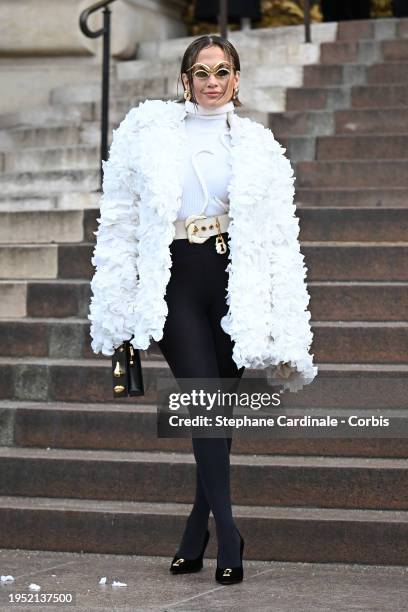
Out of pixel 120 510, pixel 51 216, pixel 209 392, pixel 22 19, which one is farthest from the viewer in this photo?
pixel 22 19

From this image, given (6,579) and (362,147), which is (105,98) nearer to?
(362,147)

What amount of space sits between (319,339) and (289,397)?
416 millimetres

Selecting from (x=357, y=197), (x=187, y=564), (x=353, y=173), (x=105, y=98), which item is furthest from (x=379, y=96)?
(x=187, y=564)

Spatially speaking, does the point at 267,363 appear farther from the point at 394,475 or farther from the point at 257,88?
the point at 257,88

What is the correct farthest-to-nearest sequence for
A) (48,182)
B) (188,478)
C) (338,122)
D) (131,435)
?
(48,182) → (338,122) → (131,435) → (188,478)

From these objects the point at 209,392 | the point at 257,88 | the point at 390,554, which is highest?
the point at 257,88

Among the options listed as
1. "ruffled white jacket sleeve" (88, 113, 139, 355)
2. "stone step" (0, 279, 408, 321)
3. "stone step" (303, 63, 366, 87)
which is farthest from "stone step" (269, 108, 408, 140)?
"ruffled white jacket sleeve" (88, 113, 139, 355)

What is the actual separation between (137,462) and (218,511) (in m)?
1.23

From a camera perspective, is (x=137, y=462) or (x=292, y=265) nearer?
(x=292, y=265)

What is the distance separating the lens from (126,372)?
5.61 meters

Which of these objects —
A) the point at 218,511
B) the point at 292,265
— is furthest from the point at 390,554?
the point at 292,265

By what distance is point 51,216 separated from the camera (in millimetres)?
8602

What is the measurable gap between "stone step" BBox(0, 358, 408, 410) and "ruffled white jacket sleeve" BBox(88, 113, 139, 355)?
153cm

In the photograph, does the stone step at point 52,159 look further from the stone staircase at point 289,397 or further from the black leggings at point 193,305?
the black leggings at point 193,305
